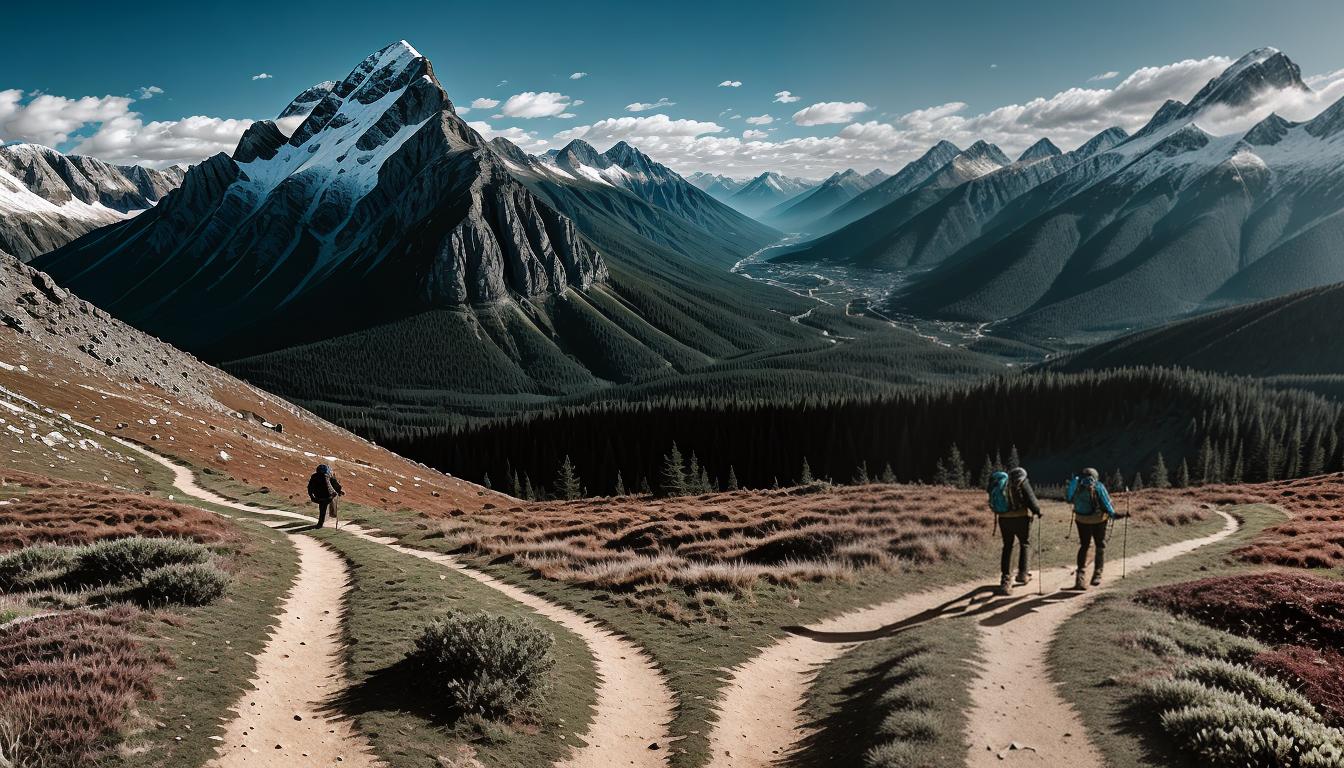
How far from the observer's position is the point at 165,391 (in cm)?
9038

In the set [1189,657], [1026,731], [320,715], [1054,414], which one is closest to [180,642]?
[320,715]

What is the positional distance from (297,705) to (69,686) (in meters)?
3.54

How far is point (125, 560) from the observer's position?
18.9m

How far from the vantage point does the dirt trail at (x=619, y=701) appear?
502 inches

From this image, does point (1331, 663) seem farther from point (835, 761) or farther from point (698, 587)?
point (698, 587)

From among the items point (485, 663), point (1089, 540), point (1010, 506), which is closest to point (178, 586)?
point (485, 663)

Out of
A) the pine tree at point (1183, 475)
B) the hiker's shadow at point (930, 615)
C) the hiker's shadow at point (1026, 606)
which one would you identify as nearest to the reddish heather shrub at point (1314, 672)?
the hiker's shadow at point (1026, 606)

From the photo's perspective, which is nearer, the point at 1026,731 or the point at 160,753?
the point at 160,753

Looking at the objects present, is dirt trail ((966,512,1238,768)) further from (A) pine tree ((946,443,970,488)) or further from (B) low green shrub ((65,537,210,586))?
(A) pine tree ((946,443,970,488))

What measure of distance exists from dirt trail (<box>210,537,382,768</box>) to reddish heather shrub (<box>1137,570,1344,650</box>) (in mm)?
20621

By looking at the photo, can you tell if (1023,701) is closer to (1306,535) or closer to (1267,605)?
(1267,605)

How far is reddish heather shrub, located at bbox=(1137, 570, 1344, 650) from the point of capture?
55.4 ft

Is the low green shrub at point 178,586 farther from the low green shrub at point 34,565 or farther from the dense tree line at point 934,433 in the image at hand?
the dense tree line at point 934,433

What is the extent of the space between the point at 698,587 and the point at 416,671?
35.0 ft
